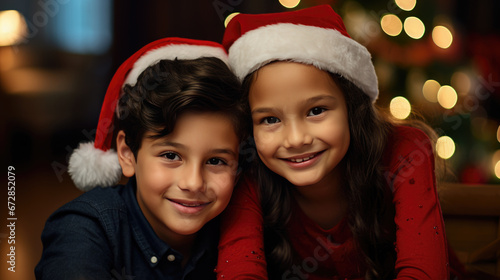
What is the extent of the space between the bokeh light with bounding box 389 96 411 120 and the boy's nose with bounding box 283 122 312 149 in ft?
2.67

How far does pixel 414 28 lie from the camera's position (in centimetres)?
173

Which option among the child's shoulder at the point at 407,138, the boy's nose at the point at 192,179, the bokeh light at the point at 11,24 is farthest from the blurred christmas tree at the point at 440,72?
the bokeh light at the point at 11,24

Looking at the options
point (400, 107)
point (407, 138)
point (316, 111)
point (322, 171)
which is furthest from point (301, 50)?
point (400, 107)

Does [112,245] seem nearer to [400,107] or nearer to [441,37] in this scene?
[400,107]

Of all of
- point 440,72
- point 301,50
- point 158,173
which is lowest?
point 440,72

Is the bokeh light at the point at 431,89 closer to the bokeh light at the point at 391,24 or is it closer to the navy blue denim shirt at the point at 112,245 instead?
the bokeh light at the point at 391,24

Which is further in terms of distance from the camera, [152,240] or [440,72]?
[440,72]

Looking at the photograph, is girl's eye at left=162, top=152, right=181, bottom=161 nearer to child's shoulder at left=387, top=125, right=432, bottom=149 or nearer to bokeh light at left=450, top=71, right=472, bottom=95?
child's shoulder at left=387, top=125, right=432, bottom=149

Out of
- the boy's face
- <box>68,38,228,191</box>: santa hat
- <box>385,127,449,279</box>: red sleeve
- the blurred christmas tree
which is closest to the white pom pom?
<box>68,38,228,191</box>: santa hat

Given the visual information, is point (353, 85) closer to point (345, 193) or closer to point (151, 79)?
point (345, 193)

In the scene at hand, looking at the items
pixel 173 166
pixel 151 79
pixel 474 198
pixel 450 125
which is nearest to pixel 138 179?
pixel 173 166

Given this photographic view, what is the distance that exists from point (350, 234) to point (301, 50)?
1.48ft

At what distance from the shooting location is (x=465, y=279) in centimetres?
125

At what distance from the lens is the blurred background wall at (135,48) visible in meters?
1.72
